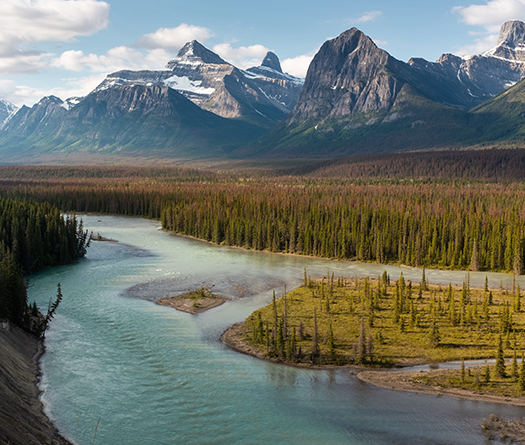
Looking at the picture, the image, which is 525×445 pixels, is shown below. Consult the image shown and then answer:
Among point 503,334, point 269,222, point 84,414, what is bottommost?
point 84,414

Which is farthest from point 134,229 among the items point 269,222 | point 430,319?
point 430,319

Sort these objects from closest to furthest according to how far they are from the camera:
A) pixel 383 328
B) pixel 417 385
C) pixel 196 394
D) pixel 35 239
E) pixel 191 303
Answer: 1. pixel 196 394
2. pixel 417 385
3. pixel 383 328
4. pixel 191 303
5. pixel 35 239

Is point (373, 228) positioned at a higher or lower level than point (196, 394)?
higher

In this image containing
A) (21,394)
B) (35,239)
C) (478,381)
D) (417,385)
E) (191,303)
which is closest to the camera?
(21,394)

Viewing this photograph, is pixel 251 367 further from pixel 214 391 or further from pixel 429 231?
pixel 429 231

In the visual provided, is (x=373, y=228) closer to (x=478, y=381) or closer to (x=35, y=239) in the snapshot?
(x=35, y=239)

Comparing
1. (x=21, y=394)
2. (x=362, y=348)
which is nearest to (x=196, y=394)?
(x=21, y=394)

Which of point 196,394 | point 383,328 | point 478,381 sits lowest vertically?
point 196,394
